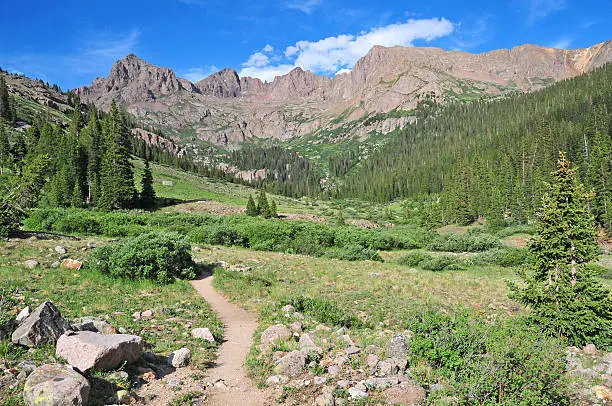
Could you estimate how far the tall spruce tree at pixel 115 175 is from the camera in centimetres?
5316

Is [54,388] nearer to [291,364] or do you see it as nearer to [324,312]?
[291,364]

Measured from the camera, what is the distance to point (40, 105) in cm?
13138

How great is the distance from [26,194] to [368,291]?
2634cm

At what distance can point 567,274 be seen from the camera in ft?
37.8

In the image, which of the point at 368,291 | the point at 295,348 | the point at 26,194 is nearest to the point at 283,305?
the point at 295,348

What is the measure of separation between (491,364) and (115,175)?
5866 centimetres

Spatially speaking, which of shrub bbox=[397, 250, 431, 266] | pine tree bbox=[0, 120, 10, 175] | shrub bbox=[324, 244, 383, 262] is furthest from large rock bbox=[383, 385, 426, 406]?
pine tree bbox=[0, 120, 10, 175]

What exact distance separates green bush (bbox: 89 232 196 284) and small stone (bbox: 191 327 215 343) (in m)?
7.44

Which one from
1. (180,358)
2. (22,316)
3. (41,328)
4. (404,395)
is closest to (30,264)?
(22,316)

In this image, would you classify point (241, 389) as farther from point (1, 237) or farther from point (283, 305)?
point (1, 237)

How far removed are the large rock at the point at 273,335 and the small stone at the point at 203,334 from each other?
1.67m

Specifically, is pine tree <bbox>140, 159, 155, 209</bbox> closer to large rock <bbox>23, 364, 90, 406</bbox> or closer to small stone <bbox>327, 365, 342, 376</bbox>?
large rock <bbox>23, 364, 90, 406</bbox>

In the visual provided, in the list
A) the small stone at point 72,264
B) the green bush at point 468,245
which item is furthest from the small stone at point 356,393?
the green bush at point 468,245

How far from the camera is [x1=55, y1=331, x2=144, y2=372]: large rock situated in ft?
23.0
